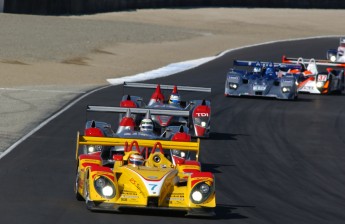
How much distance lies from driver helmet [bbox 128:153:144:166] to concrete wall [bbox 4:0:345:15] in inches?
1744

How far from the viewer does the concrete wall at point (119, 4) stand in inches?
2369

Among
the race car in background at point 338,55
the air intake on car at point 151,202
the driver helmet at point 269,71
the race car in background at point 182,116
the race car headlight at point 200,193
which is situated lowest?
the race car in background at point 338,55

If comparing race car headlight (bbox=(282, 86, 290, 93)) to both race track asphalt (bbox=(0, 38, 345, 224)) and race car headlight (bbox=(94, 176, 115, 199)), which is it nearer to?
race track asphalt (bbox=(0, 38, 345, 224))

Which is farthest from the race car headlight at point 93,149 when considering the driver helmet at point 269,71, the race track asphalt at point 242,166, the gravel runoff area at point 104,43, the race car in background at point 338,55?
the race car in background at point 338,55

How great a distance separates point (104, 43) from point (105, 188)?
120 ft

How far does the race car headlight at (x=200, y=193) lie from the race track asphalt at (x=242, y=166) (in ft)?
0.95

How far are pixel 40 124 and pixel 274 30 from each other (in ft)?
146

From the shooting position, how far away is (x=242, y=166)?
20.0 metres

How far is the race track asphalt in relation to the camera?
14695 millimetres

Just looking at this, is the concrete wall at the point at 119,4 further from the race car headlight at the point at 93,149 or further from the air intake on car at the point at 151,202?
the air intake on car at the point at 151,202

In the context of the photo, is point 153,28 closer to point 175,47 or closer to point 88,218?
point 175,47

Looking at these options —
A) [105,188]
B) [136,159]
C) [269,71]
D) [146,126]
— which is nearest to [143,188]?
[105,188]

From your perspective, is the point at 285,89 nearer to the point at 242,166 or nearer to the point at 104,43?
the point at 242,166

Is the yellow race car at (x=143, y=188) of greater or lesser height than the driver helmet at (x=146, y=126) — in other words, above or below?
below
